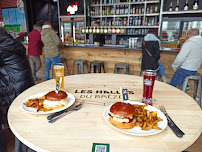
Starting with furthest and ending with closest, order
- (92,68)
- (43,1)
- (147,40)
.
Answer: (43,1), (92,68), (147,40)

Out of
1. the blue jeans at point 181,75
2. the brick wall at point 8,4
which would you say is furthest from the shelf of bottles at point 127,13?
the brick wall at point 8,4

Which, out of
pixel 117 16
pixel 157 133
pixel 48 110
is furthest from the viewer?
pixel 117 16

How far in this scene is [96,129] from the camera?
87 cm

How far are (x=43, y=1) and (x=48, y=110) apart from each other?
27.5ft

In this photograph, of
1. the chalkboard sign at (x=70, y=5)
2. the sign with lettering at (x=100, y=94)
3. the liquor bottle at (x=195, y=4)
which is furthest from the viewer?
the chalkboard sign at (x=70, y=5)

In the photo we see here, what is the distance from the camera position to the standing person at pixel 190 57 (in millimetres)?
2773

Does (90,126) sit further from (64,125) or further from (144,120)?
(144,120)

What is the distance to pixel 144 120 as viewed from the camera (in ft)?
2.93

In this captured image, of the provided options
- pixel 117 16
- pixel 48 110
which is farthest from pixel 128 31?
pixel 48 110

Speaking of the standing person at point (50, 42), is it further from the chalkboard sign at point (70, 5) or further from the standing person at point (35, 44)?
the chalkboard sign at point (70, 5)

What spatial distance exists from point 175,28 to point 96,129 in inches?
209

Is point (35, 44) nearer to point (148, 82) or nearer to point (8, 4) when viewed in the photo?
point (148, 82)

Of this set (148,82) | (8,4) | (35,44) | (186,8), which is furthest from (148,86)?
(8,4)

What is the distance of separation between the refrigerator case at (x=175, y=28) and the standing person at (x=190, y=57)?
1.94 meters
